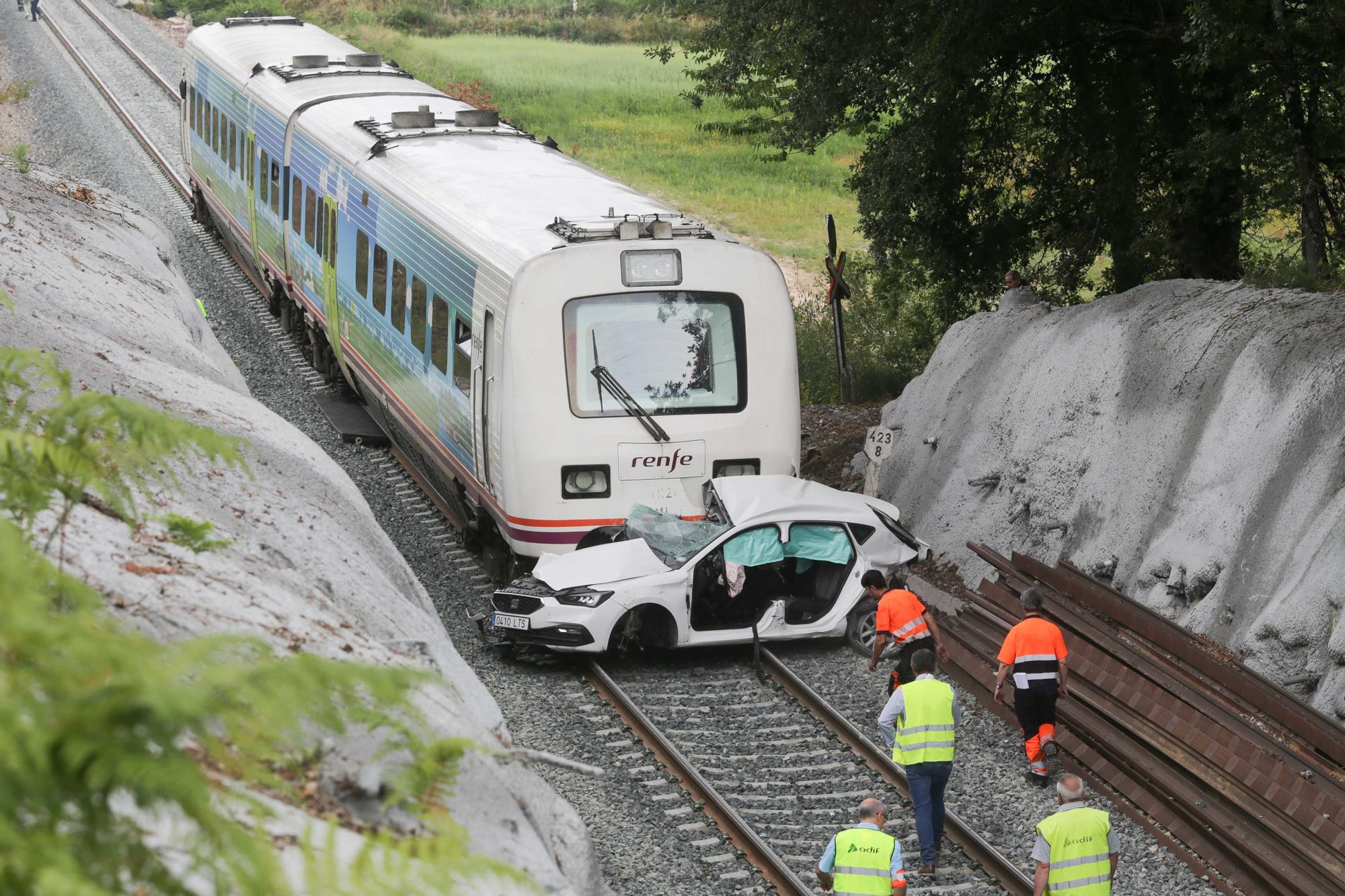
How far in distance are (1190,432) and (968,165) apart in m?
8.20

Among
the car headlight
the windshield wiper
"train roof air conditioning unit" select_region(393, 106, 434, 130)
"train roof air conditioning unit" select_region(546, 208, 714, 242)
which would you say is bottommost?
the car headlight

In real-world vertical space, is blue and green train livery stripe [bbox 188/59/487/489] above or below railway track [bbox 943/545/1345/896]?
above

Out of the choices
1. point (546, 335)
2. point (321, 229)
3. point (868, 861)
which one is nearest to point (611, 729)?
point (546, 335)

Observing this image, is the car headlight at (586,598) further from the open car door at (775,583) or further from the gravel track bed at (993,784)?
the gravel track bed at (993,784)

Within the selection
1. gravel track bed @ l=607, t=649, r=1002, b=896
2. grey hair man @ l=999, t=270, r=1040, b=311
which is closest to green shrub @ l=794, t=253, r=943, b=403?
grey hair man @ l=999, t=270, r=1040, b=311

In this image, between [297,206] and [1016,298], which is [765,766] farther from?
[297,206]

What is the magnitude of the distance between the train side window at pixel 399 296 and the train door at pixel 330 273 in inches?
98.5

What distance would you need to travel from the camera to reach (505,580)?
13648 millimetres

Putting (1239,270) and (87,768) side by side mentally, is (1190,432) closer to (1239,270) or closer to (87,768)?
(1239,270)

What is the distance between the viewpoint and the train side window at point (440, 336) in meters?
14.0

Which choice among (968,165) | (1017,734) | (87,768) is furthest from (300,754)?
(968,165)

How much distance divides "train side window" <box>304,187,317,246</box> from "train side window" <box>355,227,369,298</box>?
81.2 inches

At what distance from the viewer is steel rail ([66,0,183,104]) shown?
39.2 metres

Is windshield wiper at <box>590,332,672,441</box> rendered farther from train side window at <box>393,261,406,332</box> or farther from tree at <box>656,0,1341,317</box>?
tree at <box>656,0,1341,317</box>
